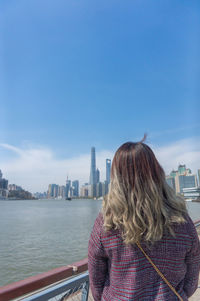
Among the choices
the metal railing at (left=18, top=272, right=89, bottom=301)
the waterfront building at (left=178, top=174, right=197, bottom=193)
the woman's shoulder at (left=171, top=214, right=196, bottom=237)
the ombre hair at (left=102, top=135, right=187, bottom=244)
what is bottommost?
the metal railing at (left=18, top=272, right=89, bottom=301)

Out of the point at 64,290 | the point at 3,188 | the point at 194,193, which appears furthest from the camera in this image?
the point at 3,188

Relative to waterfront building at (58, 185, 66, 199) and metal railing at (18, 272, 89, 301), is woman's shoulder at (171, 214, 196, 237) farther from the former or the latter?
waterfront building at (58, 185, 66, 199)

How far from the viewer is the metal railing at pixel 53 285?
1359mm

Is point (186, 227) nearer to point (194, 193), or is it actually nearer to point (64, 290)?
point (64, 290)

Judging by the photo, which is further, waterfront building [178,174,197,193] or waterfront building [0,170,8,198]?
waterfront building [0,170,8,198]

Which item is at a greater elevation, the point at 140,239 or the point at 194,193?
the point at 194,193

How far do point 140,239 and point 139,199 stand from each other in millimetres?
185

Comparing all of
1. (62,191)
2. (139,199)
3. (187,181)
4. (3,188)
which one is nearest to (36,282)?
(139,199)

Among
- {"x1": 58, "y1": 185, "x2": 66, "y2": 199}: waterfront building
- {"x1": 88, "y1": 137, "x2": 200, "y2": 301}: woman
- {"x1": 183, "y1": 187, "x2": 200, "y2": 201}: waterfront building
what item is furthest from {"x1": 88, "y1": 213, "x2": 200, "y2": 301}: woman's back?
{"x1": 58, "y1": 185, "x2": 66, "y2": 199}: waterfront building

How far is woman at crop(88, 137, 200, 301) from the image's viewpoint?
0.99m

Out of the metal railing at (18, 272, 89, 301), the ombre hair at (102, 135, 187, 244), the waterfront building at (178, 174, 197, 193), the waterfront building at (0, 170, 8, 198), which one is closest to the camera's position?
the ombre hair at (102, 135, 187, 244)

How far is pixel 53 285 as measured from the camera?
5.57 ft

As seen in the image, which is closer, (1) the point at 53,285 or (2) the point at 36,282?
(2) the point at 36,282

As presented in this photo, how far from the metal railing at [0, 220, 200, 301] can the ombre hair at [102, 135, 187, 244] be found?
2.87ft
